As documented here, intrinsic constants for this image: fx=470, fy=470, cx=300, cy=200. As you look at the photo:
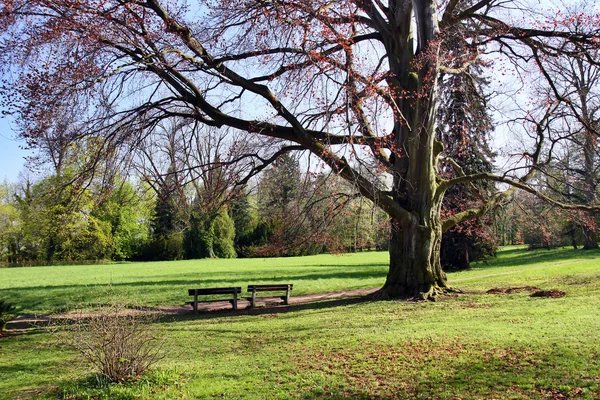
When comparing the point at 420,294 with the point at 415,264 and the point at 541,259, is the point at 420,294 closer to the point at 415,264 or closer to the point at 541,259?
the point at 415,264

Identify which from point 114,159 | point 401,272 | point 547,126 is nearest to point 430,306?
point 401,272

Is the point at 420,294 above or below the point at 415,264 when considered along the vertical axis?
below

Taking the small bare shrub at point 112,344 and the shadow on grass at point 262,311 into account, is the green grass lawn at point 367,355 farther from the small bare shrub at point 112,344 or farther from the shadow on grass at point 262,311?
the shadow on grass at point 262,311

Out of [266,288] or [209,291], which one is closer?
[209,291]

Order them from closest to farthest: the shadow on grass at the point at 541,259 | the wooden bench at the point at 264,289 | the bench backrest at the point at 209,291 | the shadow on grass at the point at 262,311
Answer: the shadow on grass at the point at 262,311, the bench backrest at the point at 209,291, the wooden bench at the point at 264,289, the shadow on grass at the point at 541,259

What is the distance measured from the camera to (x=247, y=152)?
531 inches

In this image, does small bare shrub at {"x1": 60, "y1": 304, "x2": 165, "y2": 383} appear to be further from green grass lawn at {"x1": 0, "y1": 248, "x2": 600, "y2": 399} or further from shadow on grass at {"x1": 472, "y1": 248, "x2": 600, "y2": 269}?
shadow on grass at {"x1": 472, "y1": 248, "x2": 600, "y2": 269}

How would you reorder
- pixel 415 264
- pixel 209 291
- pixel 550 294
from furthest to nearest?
pixel 209 291 < pixel 415 264 < pixel 550 294

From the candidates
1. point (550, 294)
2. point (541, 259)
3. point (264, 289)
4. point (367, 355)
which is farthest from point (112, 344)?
point (541, 259)

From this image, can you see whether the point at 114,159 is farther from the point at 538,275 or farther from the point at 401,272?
the point at 538,275

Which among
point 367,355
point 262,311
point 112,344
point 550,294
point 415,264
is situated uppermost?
point 415,264

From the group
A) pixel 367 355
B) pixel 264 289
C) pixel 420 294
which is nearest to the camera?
pixel 367 355

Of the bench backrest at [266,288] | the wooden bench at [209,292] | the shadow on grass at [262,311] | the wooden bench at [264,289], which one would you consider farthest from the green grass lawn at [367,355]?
the bench backrest at [266,288]

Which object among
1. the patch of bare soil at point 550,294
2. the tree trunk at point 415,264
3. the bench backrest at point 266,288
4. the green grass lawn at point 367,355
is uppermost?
the tree trunk at point 415,264
